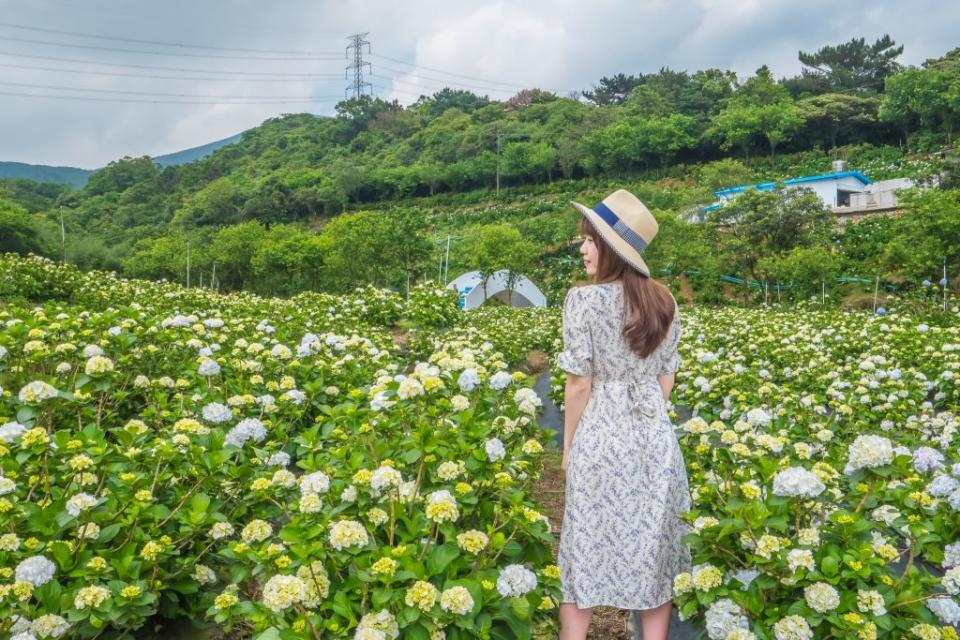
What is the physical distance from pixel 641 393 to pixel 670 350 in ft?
0.64

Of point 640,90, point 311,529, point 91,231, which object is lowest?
point 311,529

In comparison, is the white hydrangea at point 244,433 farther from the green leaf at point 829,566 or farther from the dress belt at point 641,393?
the green leaf at point 829,566

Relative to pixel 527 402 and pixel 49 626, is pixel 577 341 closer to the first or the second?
pixel 527 402

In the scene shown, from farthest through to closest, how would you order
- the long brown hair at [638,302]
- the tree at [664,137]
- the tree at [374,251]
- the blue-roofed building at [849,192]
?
1. the tree at [664,137]
2. the blue-roofed building at [849,192]
3. the tree at [374,251]
4. the long brown hair at [638,302]

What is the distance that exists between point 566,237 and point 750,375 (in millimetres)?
28609

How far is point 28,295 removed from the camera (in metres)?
8.02

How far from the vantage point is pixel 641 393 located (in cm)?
206

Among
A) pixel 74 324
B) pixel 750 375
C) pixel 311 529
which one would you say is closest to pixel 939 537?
pixel 311 529

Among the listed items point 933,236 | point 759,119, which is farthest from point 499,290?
point 759,119

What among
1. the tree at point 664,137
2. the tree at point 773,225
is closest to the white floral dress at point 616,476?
the tree at point 773,225

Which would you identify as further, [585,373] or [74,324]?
[74,324]

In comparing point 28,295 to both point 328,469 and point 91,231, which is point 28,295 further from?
point 91,231

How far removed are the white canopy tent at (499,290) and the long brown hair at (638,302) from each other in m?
23.8

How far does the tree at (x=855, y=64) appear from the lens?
159 ft
